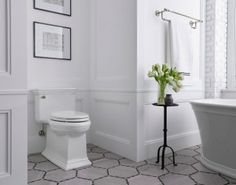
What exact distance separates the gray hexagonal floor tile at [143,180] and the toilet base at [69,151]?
0.56 meters

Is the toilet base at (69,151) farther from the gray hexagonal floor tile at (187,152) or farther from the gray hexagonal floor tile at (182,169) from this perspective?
the gray hexagonal floor tile at (187,152)

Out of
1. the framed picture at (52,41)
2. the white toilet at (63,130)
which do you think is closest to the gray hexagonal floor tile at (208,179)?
the white toilet at (63,130)

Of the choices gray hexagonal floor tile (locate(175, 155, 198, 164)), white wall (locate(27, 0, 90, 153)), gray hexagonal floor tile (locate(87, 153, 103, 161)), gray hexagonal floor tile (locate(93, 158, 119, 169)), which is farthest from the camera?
white wall (locate(27, 0, 90, 153))

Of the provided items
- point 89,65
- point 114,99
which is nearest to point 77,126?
point 114,99

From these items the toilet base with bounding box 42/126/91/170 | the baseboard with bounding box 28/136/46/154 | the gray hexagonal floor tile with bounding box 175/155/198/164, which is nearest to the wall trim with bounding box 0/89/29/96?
the toilet base with bounding box 42/126/91/170

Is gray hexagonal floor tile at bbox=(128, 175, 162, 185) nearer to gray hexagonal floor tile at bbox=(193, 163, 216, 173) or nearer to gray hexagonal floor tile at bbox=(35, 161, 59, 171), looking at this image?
gray hexagonal floor tile at bbox=(193, 163, 216, 173)

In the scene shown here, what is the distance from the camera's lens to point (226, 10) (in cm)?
348

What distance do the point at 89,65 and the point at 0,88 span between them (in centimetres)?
164

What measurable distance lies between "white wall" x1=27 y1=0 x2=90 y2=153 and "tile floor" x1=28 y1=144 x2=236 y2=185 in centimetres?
45

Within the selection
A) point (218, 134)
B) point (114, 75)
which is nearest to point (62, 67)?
point (114, 75)

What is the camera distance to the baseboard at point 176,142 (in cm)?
260

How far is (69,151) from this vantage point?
A: 2270mm

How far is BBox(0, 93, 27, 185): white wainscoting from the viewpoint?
5.44ft

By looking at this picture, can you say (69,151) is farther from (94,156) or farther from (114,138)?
(114,138)
